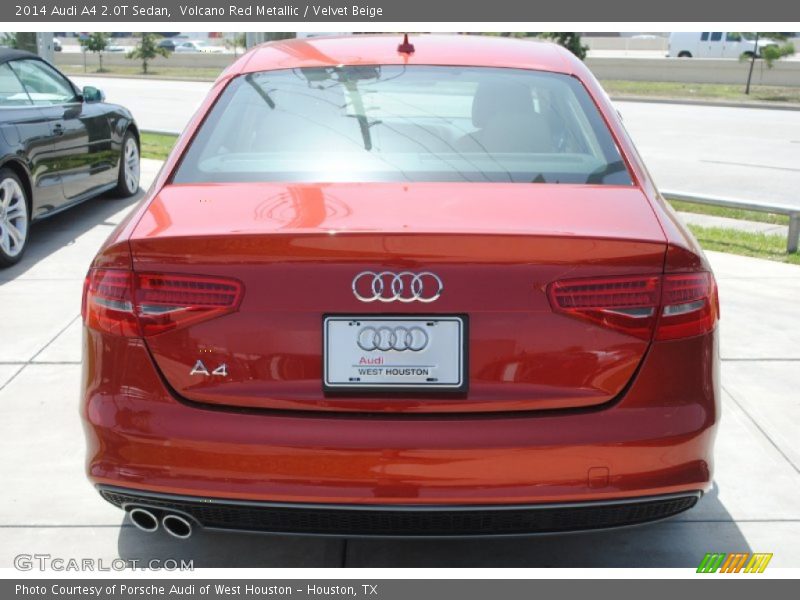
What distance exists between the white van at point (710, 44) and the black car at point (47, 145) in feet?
145

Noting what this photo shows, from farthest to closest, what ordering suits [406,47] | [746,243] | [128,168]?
1. [128,168]
2. [746,243]
3. [406,47]

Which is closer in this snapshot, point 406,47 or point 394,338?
point 394,338

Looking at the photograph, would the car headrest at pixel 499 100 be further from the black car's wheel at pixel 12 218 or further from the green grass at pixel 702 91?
the green grass at pixel 702 91

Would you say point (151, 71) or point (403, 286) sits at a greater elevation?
point (403, 286)

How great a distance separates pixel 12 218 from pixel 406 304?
5519 millimetres

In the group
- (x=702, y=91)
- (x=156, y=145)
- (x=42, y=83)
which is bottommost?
(x=702, y=91)

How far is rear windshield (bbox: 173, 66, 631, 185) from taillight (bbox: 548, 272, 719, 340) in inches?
21.9

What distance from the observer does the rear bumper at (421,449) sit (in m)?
2.71

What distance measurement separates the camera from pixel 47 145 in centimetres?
795

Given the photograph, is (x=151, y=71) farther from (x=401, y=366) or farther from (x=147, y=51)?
(x=401, y=366)

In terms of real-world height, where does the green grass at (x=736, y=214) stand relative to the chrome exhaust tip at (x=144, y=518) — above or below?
below

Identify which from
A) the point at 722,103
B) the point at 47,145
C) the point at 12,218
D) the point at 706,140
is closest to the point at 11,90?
the point at 47,145

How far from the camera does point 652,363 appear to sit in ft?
9.16

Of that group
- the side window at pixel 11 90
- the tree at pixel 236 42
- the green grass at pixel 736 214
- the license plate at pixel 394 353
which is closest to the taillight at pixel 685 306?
the license plate at pixel 394 353
